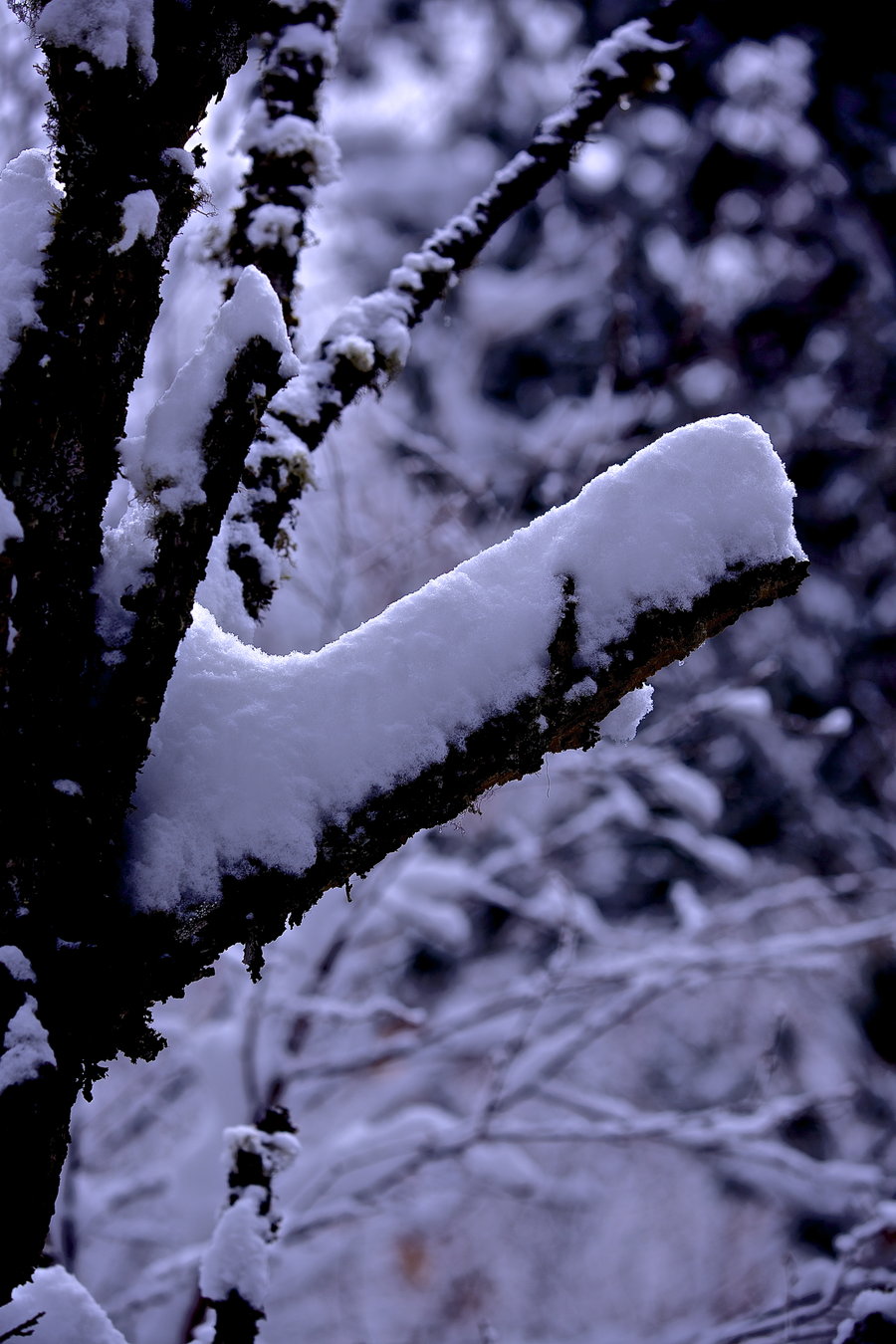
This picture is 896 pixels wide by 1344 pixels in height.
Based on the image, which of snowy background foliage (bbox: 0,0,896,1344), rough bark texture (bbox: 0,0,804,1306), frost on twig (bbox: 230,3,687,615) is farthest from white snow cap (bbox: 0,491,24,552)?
snowy background foliage (bbox: 0,0,896,1344)

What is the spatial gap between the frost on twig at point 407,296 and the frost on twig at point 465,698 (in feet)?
1.67

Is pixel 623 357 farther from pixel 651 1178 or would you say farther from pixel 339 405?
pixel 651 1178

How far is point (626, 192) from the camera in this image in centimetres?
621

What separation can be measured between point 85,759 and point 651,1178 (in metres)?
6.40

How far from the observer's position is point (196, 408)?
0.86m

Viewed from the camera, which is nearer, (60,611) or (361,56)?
(60,611)

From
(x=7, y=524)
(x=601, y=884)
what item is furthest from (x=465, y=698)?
(x=601, y=884)

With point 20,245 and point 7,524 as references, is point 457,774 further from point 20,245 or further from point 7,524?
point 20,245

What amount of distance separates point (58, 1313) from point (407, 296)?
1.62 meters

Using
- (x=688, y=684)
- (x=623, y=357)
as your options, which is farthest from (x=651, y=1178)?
(x=623, y=357)

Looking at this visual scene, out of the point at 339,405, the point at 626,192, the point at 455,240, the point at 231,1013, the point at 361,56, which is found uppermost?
the point at 361,56

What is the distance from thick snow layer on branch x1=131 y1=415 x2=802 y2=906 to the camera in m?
0.89

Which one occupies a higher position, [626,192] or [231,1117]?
[626,192]

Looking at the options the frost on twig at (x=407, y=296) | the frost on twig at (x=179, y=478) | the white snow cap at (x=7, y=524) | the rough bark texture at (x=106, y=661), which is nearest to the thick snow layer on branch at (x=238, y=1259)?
the rough bark texture at (x=106, y=661)
